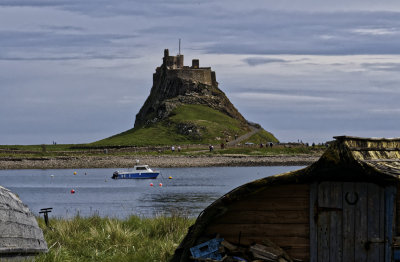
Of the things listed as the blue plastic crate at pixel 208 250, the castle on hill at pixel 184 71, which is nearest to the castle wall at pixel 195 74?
the castle on hill at pixel 184 71

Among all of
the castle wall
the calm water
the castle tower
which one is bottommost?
the calm water

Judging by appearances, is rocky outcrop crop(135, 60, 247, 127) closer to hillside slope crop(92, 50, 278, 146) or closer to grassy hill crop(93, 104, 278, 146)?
hillside slope crop(92, 50, 278, 146)

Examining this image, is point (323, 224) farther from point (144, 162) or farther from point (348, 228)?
point (144, 162)

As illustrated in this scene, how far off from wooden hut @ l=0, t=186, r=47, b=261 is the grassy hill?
115 m

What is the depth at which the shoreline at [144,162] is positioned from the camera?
338 feet

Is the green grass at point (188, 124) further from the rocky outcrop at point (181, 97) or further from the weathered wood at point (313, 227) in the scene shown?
the weathered wood at point (313, 227)

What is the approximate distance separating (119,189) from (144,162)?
1251 inches

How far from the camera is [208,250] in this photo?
43.6 feet

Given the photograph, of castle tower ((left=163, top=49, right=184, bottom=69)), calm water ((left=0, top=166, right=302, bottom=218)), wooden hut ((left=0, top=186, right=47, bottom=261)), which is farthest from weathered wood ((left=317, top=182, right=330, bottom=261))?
castle tower ((left=163, top=49, right=184, bottom=69))

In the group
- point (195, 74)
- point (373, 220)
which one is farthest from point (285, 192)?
point (195, 74)

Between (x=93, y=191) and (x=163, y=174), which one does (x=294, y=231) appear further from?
(x=163, y=174)

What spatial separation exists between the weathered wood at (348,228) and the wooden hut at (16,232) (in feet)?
21.7

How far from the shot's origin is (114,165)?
103438 millimetres

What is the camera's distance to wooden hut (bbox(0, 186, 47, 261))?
599 inches
